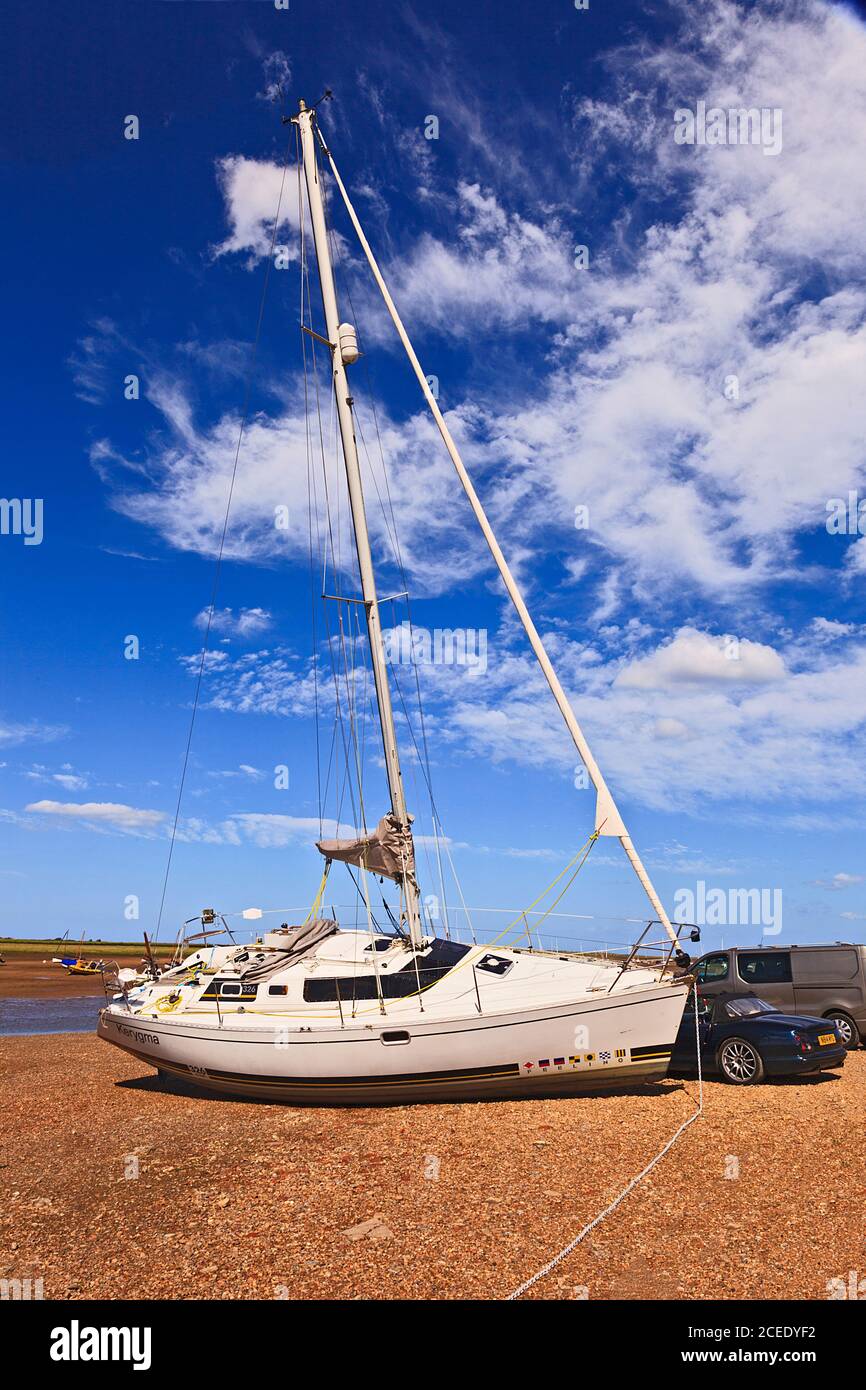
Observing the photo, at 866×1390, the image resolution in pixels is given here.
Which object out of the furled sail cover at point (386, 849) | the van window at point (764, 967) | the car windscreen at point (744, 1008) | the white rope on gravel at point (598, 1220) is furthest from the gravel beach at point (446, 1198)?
the furled sail cover at point (386, 849)

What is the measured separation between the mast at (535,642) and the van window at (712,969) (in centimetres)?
592

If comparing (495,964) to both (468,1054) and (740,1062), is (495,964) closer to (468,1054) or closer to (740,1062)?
(468,1054)

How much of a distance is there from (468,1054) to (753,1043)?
4811 millimetres

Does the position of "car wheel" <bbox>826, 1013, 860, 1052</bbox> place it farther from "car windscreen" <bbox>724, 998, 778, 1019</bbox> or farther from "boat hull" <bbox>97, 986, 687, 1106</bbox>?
"boat hull" <bbox>97, 986, 687, 1106</bbox>

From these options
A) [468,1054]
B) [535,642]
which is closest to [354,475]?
[535,642]

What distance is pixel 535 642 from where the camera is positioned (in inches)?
639

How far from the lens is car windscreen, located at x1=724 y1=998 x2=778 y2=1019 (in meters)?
14.7

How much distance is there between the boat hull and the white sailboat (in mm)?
22

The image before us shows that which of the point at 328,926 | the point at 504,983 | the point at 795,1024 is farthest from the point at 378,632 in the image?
the point at 795,1024

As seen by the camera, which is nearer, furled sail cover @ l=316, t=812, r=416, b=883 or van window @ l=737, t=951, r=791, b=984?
furled sail cover @ l=316, t=812, r=416, b=883

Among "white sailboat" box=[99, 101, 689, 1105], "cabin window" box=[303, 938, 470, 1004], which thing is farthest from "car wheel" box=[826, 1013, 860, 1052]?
"cabin window" box=[303, 938, 470, 1004]

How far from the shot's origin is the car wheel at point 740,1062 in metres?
13.8

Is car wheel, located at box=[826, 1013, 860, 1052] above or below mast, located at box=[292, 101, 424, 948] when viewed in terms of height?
below
